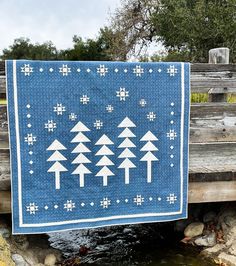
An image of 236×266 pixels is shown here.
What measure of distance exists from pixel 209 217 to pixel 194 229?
0.80 ft

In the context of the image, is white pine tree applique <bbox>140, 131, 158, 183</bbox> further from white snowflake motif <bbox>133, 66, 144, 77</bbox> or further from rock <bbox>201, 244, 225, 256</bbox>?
rock <bbox>201, 244, 225, 256</bbox>

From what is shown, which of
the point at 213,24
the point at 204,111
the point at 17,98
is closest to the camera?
the point at 17,98

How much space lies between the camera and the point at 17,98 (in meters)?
3.55

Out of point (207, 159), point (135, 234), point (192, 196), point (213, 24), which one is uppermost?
point (213, 24)

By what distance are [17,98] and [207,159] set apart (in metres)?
1.97

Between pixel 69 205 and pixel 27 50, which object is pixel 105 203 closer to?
pixel 69 205

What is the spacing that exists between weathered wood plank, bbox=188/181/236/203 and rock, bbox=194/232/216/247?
1.84 feet

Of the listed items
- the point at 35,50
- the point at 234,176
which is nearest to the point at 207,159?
the point at 234,176

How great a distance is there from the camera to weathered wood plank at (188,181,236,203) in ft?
13.8

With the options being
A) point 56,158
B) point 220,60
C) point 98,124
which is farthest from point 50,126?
point 220,60

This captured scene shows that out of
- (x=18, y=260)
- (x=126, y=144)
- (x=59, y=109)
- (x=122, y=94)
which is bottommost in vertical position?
(x=18, y=260)

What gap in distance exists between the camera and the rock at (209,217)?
487 cm

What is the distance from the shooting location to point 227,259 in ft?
13.8

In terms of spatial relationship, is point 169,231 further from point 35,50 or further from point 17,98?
point 35,50
